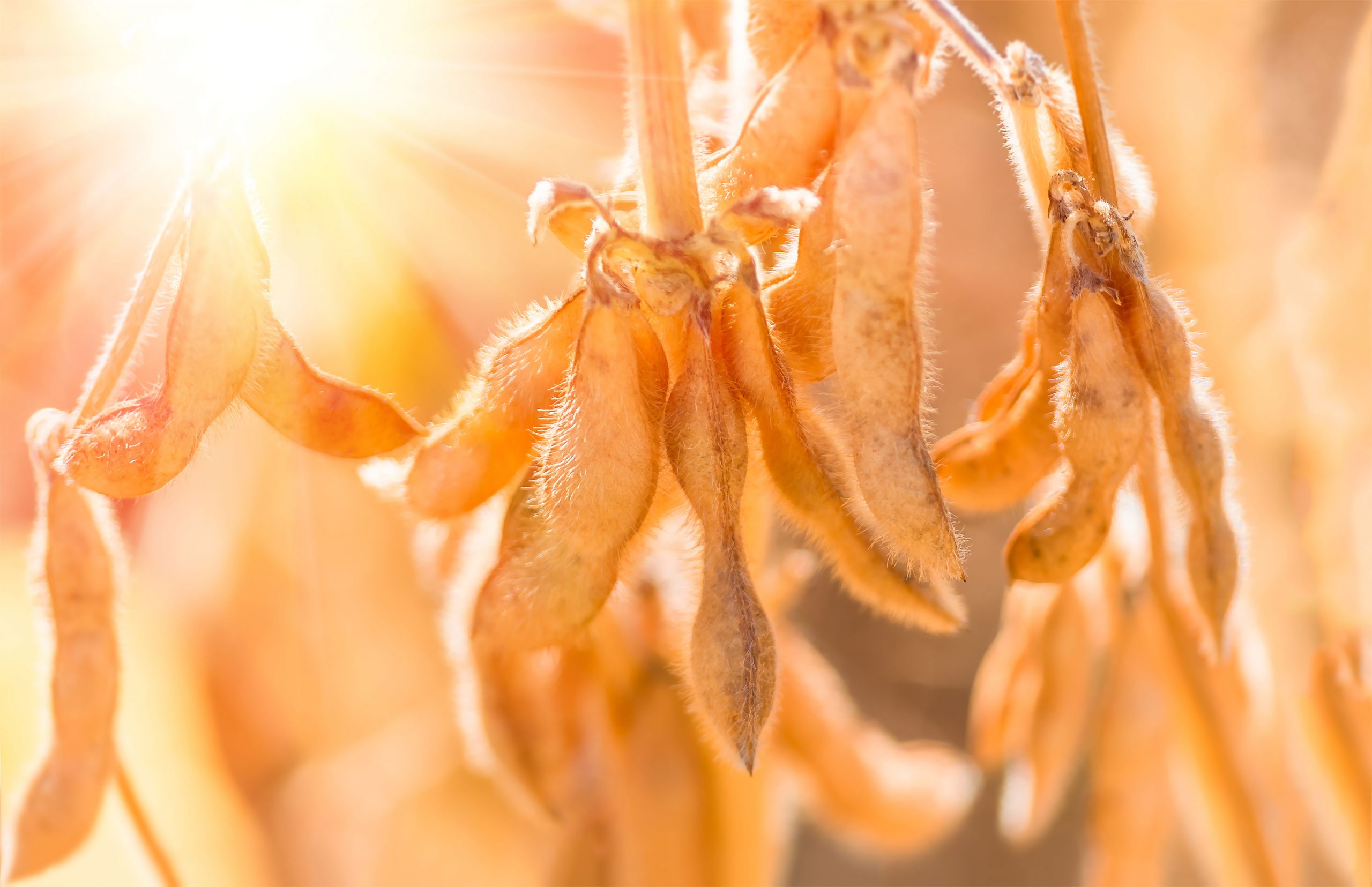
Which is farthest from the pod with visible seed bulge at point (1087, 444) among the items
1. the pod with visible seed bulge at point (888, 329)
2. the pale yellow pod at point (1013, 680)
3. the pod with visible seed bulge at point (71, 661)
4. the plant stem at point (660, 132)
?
the pod with visible seed bulge at point (71, 661)

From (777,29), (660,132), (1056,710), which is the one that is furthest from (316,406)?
(1056,710)

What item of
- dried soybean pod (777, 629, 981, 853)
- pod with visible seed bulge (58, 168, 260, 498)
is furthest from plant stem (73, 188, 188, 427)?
dried soybean pod (777, 629, 981, 853)

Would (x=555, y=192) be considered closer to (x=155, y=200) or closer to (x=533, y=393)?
(x=533, y=393)

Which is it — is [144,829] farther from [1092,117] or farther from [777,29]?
[1092,117]

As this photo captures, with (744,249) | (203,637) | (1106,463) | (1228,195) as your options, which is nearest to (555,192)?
(744,249)

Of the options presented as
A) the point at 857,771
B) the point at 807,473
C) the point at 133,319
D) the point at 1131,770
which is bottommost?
the point at 1131,770

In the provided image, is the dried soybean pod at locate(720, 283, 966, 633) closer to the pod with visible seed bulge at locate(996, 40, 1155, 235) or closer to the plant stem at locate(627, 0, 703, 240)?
the plant stem at locate(627, 0, 703, 240)
